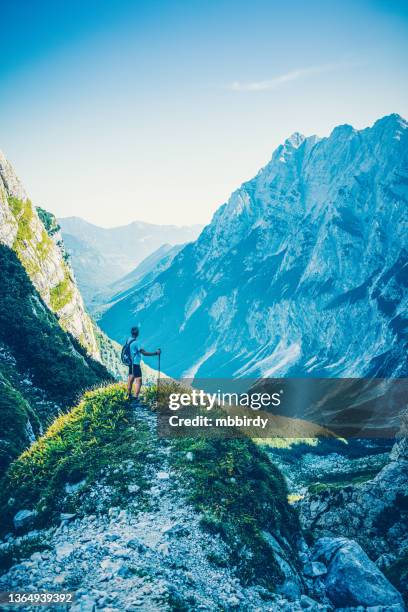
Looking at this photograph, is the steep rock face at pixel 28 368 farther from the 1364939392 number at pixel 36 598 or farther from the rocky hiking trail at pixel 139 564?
the 1364939392 number at pixel 36 598

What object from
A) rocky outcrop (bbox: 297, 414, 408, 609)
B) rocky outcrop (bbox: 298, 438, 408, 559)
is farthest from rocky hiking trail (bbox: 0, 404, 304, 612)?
rocky outcrop (bbox: 298, 438, 408, 559)

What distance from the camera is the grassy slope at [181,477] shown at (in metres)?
13.5

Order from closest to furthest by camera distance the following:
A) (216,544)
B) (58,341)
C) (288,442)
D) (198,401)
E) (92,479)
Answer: (216,544) → (92,479) → (198,401) → (58,341) → (288,442)

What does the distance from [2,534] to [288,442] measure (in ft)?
537

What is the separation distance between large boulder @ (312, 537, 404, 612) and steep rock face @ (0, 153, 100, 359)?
48.6m

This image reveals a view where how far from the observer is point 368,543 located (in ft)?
88.9

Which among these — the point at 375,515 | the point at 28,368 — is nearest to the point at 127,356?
the point at 28,368

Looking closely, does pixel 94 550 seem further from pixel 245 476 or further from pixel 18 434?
pixel 18 434

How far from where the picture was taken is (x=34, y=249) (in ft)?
212

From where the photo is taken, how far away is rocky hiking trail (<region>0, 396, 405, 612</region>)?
10461mm

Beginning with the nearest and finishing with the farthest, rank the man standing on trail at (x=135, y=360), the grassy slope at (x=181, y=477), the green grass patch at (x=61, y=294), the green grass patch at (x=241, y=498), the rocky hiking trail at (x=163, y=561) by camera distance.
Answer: the rocky hiking trail at (x=163, y=561)
the green grass patch at (x=241, y=498)
the grassy slope at (x=181, y=477)
the man standing on trail at (x=135, y=360)
the green grass patch at (x=61, y=294)

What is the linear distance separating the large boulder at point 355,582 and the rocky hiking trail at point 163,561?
34 mm

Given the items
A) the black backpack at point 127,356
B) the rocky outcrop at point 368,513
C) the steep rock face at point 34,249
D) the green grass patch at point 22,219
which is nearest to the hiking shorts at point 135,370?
the black backpack at point 127,356

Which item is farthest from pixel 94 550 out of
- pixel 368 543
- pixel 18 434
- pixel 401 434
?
pixel 401 434
